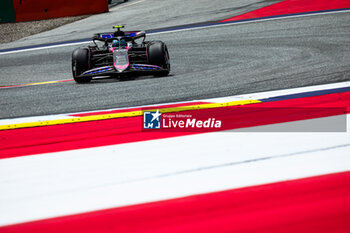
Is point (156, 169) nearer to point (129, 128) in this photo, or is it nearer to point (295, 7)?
point (129, 128)

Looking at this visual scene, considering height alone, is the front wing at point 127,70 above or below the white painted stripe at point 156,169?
below

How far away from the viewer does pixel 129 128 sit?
142 inches

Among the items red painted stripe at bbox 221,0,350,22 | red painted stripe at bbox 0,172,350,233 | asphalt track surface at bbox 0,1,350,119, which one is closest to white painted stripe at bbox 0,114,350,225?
red painted stripe at bbox 0,172,350,233

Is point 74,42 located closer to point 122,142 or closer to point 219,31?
point 219,31

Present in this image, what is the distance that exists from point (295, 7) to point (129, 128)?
12864mm

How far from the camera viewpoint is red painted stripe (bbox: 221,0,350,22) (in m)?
14.7

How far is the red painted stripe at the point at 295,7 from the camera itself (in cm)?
1473

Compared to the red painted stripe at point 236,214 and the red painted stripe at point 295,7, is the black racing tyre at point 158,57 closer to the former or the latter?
the red painted stripe at point 236,214

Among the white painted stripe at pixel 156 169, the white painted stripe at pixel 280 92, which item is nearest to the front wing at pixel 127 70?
the white painted stripe at pixel 280 92

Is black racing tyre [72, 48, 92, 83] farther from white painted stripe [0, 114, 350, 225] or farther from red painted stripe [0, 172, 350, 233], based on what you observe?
red painted stripe [0, 172, 350, 233]

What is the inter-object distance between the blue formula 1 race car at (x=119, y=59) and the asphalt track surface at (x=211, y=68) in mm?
167

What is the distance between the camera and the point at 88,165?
2811 millimetres

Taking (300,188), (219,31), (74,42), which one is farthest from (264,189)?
(74,42)

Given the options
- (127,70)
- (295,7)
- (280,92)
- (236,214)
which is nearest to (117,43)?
(127,70)
